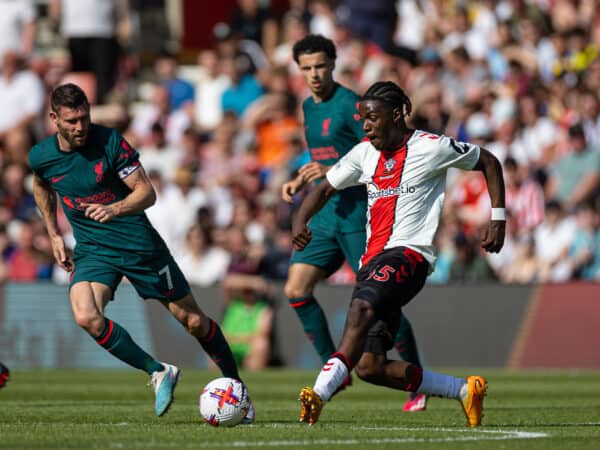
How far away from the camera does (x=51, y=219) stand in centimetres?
1082

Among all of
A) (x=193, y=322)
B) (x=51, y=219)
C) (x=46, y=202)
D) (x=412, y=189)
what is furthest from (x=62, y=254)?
(x=412, y=189)

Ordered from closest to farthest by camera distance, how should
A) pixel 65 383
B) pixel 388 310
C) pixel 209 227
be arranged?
pixel 388 310 → pixel 65 383 → pixel 209 227

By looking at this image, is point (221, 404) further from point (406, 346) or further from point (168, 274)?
point (406, 346)

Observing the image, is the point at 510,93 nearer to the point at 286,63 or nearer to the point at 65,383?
the point at 286,63

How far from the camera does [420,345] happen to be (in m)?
18.7

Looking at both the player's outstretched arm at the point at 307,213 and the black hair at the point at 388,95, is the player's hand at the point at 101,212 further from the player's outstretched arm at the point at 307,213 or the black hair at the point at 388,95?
the black hair at the point at 388,95

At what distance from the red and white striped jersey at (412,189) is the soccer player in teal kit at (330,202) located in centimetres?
216

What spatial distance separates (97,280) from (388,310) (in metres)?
2.47

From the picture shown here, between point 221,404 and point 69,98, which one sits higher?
point 69,98

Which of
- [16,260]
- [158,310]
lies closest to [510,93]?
[158,310]

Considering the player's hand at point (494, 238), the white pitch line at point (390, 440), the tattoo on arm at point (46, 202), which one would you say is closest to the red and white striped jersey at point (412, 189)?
the player's hand at point (494, 238)

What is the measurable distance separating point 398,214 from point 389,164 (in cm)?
35

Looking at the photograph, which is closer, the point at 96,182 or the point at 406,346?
the point at 96,182

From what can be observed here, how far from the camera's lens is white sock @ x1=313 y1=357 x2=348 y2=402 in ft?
28.6
